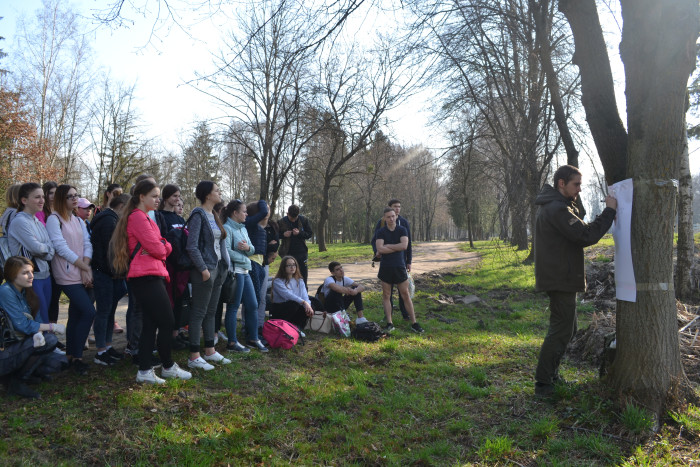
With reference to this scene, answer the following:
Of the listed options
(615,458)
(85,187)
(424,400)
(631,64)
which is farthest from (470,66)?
(85,187)

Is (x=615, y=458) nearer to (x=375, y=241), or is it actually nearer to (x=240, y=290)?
(x=240, y=290)

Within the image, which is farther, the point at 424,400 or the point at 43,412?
the point at 424,400

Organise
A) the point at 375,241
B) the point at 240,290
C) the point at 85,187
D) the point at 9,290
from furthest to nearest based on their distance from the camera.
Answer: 1. the point at 85,187
2. the point at 375,241
3. the point at 240,290
4. the point at 9,290

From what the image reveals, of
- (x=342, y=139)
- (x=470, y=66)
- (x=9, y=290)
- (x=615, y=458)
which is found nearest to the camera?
(x=615, y=458)

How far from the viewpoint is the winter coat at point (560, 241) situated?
409 centimetres

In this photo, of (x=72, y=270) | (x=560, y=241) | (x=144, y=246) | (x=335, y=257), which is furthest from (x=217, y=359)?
(x=335, y=257)

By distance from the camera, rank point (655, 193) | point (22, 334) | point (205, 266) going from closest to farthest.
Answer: point (655, 193)
point (22, 334)
point (205, 266)

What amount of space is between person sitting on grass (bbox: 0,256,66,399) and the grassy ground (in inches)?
8.3

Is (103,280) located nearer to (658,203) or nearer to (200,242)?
(200,242)

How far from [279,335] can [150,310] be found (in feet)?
7.13

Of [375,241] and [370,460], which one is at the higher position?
[375,241]

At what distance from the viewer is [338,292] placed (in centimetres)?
754

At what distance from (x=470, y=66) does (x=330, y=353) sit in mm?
7387

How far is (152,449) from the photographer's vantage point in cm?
337
